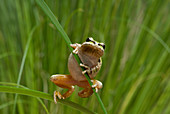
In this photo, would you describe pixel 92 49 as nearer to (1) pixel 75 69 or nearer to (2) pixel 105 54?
(1) pixel 75 69

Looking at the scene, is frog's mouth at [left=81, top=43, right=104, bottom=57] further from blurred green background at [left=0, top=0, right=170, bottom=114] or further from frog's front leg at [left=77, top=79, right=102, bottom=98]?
blurred green background at [left=0, top=0, right=170, bottom=114]

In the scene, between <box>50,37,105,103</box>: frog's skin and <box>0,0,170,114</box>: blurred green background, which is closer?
<box>50,37,105,103</box>: frog's skin

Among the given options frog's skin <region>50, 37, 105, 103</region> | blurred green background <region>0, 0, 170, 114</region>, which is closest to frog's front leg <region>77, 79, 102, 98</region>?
frog's skin <region>50, 37, 105, 103</region>

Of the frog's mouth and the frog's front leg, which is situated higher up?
the frog's mouth

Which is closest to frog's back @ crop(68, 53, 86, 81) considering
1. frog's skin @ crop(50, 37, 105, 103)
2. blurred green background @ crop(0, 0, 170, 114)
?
frog's skin @ crop(50, 37, 105, 103)

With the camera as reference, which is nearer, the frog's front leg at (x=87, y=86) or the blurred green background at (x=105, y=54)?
the frog's front leg at (x=87, y=86)

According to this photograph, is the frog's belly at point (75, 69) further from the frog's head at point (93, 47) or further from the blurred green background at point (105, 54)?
the blurred green background at point (105, 54)

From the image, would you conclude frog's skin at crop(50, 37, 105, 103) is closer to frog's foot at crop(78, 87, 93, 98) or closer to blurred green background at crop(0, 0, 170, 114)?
frog's foot at crop(78, 87, 93, 98)

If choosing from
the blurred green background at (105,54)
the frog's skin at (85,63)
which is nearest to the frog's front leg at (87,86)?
the frog's skin at (85,63)
